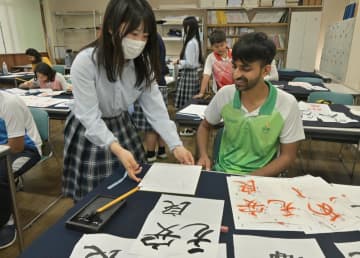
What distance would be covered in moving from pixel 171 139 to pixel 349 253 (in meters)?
0.74

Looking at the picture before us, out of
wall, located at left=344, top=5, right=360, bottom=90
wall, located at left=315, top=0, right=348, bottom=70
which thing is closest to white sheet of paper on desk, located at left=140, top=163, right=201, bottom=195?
wall, located at left=344, top=5, right=360, bottom=90

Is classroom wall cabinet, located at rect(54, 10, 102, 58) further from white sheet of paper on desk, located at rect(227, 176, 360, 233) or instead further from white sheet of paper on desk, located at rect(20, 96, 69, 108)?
white sheet of paper on desk, located at rect(227, 176, 360, 233)

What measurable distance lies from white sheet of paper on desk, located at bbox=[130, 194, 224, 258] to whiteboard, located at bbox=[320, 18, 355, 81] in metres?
3.74

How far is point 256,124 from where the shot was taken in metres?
1.32

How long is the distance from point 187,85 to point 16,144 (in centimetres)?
262

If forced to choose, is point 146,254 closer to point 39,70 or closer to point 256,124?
point 256,124

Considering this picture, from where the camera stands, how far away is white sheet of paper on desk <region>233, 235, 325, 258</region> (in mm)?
657

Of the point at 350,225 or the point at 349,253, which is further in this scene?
the point at 350,225

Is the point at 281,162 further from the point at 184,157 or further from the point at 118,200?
the point at 118,200

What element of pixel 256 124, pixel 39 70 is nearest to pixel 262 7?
pixel 39 70

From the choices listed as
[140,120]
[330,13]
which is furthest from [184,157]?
[330,13]

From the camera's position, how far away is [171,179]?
102cm

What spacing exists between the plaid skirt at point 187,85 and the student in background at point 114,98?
2679 mm

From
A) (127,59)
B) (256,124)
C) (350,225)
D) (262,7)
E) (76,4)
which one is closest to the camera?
(350,225)
